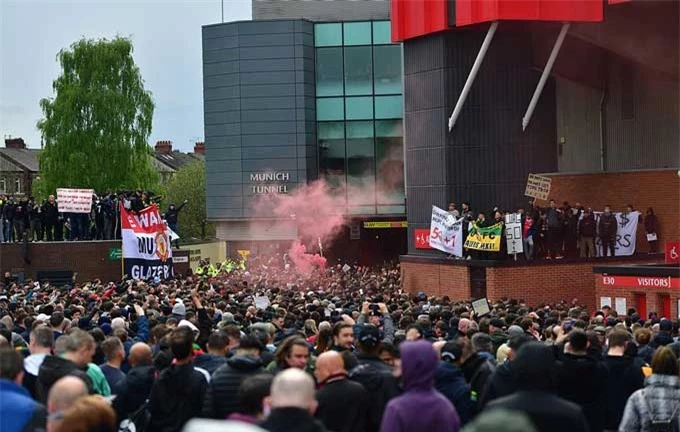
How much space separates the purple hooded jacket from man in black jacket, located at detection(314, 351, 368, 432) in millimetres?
1031

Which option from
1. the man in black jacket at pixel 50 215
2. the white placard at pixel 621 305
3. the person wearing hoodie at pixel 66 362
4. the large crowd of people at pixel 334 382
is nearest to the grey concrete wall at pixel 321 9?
the man in black jacket at pixel 50 215

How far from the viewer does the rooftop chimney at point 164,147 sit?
386ft

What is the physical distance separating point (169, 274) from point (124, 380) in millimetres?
19657

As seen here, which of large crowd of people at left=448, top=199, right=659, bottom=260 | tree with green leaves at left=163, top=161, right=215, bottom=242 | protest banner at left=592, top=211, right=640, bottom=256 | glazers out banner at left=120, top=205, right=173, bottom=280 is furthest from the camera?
tree with green leaves at left=163, top=161, right=215, bottom=242

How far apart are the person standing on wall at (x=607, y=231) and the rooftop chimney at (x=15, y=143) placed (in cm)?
8243

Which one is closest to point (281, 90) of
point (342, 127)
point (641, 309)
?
point (342, 127)

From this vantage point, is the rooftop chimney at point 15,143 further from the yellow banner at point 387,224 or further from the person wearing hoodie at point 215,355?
the person wearing hoodie at point 215,355

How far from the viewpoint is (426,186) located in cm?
3400

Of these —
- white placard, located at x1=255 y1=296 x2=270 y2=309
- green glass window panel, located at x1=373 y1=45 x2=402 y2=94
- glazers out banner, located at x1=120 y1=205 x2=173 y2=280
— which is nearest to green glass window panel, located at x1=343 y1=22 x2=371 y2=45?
green glass window panel, located at x1=373 y1=45 x2=402 y2=94

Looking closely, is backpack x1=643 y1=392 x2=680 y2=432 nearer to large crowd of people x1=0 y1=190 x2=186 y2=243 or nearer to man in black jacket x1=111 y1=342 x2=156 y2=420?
man in black jacket x1=111 y1=342 x2=156 y2=420

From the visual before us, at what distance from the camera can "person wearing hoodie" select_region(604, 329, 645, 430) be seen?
9.81m

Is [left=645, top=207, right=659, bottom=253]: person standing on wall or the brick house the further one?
the brick house

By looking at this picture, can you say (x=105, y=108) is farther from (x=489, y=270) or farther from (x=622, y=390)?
(x=622, y=390)

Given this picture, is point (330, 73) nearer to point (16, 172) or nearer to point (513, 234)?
point (513, 234)
